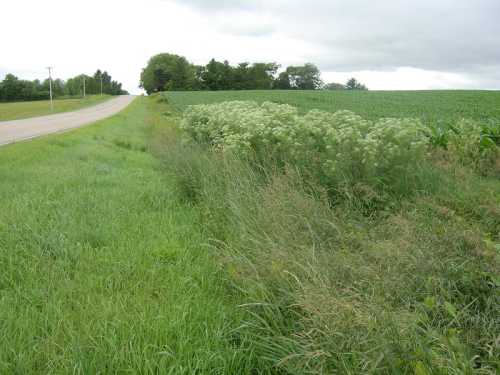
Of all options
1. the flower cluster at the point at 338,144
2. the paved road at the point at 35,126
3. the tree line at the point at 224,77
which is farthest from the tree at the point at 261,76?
the flower cluster at the point at 338,144

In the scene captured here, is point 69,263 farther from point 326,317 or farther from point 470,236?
point 470,236

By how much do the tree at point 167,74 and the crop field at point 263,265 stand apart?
88.7 m

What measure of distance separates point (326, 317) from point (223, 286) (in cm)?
128

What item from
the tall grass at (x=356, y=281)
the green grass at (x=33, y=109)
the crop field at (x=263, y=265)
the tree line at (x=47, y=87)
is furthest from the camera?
the tree line at (x=47, y=87)

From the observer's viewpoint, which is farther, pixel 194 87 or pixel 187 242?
pixel 194 87

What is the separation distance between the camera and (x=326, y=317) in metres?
2.25

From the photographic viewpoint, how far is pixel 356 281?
2766mm

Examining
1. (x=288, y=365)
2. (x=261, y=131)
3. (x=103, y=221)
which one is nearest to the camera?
(x=288, y=365)

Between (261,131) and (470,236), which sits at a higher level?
(261,131)

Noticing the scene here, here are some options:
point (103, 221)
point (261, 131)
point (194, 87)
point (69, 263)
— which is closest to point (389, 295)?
point (69, 263)

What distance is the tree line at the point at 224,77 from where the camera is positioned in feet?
303

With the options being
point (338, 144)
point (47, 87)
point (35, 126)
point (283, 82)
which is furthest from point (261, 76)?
point (338, 144)

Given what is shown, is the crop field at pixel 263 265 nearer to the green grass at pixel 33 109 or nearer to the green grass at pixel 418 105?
the green grass at pixel 418 105

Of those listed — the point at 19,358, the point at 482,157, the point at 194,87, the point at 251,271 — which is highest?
the point at 194,87
